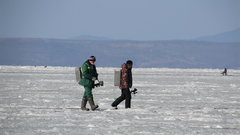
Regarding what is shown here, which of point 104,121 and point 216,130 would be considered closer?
→ point 216,130

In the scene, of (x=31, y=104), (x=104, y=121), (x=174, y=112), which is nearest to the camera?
(x=104, y=121)

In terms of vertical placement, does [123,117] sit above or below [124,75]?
below

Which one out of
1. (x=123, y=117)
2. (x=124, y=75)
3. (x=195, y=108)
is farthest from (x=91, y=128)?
(x=195, y=108)

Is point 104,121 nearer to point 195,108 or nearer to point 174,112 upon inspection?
point 174,112

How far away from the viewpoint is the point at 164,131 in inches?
387

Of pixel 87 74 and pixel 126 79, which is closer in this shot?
pixel 87 74

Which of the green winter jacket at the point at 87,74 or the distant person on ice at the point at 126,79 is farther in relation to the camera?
the distant person on ice at the point at 126,79

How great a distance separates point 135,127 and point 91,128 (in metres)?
0.83

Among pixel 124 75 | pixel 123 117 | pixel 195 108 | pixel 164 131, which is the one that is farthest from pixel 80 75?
pixel 164 131

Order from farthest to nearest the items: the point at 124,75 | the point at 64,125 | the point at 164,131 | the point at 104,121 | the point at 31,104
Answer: the point at 31,104 < the point at 124,75 < the point at 104,121 < the point at 64,125 < the point at 164,131

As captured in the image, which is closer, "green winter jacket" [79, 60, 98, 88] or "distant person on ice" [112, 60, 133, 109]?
"green winter jacket" [79, 60, 98, 88]

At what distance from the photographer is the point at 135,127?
10.4 metres

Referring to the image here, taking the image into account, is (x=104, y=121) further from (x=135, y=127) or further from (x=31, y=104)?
(x=31, y=104)

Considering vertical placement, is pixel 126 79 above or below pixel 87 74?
below
